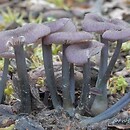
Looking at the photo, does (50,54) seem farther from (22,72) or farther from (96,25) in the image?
(96,25)

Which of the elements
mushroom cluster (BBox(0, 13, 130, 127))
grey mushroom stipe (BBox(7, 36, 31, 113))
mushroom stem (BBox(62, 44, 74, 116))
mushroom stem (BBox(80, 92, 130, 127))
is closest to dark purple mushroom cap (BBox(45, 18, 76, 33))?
mushroom cluster (BBox(0, 13, 130, 127))

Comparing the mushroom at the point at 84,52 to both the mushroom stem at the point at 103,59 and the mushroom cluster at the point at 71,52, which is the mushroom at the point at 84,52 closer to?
the mushroom cluster at the point at 71,52

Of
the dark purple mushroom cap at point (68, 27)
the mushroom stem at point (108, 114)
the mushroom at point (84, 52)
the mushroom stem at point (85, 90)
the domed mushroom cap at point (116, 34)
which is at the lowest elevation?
the mushroom stem at point (108, 114)

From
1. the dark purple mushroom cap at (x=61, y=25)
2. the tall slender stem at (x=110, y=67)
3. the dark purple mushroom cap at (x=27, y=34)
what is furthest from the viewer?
the tall slender stem at (x=110, y=67)

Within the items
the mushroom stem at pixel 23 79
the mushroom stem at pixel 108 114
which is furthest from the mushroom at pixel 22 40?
A: the mushroom stem at pixel 108 114

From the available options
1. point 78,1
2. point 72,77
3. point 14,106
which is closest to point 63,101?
point 72,77

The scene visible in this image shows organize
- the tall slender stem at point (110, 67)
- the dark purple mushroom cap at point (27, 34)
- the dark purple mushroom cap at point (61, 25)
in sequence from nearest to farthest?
the dark purple mushroom cap at point (27, 34), the dark purple mushroom cap at point (61, 25), the tall slender stem at point (110, 67)

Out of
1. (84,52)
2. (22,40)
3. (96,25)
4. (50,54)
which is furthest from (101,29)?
(22,40)

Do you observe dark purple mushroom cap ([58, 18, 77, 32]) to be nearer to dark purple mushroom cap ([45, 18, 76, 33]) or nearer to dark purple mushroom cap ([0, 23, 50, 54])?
dark purple mushroom cap ([45, 18, 76, 33])
